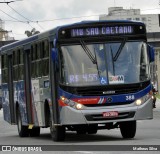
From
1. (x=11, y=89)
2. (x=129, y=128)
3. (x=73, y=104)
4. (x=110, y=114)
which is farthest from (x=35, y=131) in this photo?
(x=110, y=114)

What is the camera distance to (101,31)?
18953mm

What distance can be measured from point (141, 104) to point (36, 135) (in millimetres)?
6402

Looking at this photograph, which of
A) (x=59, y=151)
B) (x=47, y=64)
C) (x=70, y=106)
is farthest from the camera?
(x=47, y=64)

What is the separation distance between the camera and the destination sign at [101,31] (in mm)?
18781

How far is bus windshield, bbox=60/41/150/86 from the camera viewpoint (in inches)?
727

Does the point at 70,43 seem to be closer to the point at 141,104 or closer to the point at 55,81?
the point at 55,81

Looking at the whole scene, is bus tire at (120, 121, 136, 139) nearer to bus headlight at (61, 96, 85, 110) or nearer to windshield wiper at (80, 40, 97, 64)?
bus headlight at (61, 96, 85, 110)

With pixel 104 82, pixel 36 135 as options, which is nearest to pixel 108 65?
pixel 104 82

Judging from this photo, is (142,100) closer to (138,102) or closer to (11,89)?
(138,102)

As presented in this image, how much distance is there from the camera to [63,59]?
18.5m

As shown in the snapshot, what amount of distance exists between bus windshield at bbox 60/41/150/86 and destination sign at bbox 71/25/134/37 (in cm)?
26

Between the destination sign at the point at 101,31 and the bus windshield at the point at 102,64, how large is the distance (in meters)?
0.26

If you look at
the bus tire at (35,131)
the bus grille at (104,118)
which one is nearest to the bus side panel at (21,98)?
the bus tire at (35,131)

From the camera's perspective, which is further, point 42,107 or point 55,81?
point 42,107
